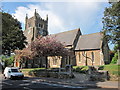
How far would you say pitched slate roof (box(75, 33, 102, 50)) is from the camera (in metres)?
36.0

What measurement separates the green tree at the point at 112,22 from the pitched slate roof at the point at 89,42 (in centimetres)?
895

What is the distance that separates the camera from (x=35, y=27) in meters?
53.9

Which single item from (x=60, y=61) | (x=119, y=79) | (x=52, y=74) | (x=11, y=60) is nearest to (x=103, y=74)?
(x=119, y=79)

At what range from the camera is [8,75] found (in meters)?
20.4

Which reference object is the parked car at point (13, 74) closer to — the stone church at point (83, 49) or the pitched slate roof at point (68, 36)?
the stone church at point (83, 49)

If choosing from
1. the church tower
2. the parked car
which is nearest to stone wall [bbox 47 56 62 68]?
the church tower

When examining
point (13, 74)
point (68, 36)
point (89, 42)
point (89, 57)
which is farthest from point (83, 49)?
point (13, 74)

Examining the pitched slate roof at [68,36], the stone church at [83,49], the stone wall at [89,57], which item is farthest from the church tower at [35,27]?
the stone wall at [89,57]

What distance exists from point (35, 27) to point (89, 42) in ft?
78.3

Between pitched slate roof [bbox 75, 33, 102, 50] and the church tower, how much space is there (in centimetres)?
1865

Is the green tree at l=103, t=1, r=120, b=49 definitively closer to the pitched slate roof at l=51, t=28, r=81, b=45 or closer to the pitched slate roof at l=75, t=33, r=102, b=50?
the pitched slate roof at l=75, t=33, r=102, b=50

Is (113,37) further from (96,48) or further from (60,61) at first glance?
(60,61)

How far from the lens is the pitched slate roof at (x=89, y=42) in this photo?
3601cm

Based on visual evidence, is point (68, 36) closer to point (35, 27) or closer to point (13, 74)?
point (35, 27)
